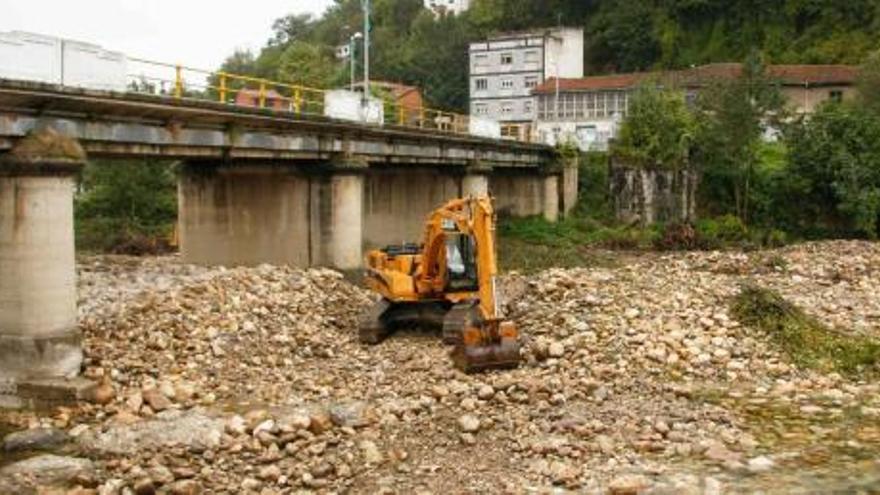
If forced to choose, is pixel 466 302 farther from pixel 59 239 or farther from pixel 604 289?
pixel 59 239

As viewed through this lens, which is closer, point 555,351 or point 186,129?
point 555,351

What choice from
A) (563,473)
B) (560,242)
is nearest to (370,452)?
(563,473)

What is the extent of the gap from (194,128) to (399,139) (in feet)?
43.4

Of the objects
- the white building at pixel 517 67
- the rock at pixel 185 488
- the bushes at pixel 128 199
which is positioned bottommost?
the rock at pixel 185 488

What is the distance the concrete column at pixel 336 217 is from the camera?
3328 cm

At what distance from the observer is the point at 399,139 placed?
3812cm

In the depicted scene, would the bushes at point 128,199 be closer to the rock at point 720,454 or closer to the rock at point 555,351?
the rock at point 555,351

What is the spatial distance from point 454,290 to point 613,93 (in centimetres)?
5984

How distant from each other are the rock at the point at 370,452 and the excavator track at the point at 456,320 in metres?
6.09

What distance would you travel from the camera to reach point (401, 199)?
4572 cm

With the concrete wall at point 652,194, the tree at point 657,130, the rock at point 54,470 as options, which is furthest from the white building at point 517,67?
the rock at point 54,470

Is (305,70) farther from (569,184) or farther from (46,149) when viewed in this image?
(46,149)

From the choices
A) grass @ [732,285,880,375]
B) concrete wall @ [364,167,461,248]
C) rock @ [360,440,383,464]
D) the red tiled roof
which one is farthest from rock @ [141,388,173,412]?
the red tiled roof

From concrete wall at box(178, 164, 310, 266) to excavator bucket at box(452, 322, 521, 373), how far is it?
15227 millimetres
